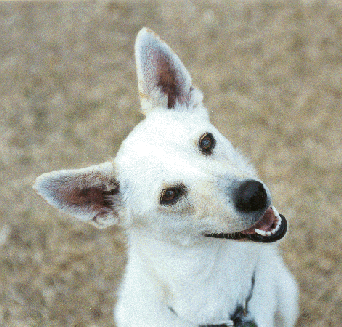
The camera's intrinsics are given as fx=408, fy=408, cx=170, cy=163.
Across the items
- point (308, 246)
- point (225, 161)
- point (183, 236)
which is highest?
point (225, 161)

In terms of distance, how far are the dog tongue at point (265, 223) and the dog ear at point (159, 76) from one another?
906mm

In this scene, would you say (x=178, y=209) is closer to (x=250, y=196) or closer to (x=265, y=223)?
(x=250, y=196)

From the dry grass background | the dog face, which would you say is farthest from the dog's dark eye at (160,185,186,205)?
the dry grass background

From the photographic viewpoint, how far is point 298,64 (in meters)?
5.33

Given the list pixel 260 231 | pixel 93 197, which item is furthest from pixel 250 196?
pixel 93 197

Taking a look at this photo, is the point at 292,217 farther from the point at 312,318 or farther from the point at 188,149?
the point at 188,149

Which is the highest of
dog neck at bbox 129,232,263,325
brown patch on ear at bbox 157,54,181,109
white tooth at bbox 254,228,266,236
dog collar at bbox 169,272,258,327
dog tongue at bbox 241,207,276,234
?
brown patch on ear at bbox 157,54,181,109

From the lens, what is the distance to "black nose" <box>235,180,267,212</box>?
2.21 m

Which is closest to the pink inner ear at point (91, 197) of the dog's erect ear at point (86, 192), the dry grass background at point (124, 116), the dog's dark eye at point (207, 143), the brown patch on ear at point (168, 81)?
the dog's erect ear at point (86, 192)

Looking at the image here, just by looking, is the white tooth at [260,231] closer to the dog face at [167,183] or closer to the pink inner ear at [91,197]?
the dog face at [167,183]

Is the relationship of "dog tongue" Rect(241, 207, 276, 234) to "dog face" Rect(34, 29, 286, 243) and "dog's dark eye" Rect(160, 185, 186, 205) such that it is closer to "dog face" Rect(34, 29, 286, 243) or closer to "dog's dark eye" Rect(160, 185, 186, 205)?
"dog face" Rect(34, 29, 286, 243)

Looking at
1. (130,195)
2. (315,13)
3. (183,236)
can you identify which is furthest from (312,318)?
(315,13)

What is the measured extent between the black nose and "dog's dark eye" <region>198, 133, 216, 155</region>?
0.34 meters

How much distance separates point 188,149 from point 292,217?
7.69 feet
